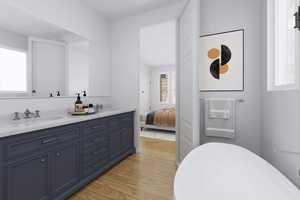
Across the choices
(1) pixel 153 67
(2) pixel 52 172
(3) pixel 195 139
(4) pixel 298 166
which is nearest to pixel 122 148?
(2) pixel 52 172

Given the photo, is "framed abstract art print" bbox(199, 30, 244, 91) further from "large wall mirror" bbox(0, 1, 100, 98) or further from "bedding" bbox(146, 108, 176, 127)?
"bedding" bbox(146, 108, 176, 127)

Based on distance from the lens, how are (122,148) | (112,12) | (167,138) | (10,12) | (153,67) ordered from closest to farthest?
1. (10,12)
2. (122,148)
3. (112,12)
4. (167,138)
5. (153,67)

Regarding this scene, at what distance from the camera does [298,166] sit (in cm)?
103

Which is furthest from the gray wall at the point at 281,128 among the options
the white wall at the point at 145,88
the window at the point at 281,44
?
the white wall at the point at 145,88

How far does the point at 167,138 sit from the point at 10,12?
356 centimetres

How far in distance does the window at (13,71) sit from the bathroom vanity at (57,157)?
2.26ft

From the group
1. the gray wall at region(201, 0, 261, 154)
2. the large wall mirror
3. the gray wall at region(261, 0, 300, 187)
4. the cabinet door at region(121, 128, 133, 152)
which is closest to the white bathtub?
the gray wall at region(261, 0, 300, 187)

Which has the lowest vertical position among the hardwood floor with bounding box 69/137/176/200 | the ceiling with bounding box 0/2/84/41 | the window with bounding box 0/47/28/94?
the hardwood floor with bounding box 69/137/176/200

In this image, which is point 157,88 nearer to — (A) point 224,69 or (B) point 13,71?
(A) point 224,69

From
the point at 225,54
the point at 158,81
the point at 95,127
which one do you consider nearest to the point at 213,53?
the point at 225,54

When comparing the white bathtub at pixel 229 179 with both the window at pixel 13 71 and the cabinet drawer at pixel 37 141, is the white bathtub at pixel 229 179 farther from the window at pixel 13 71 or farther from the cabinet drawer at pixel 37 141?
the window at pixel 13 71

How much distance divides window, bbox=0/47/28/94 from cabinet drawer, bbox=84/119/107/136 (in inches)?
33.3

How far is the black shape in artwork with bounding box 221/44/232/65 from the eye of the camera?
6.44ft

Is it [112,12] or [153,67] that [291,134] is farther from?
[153,67]
